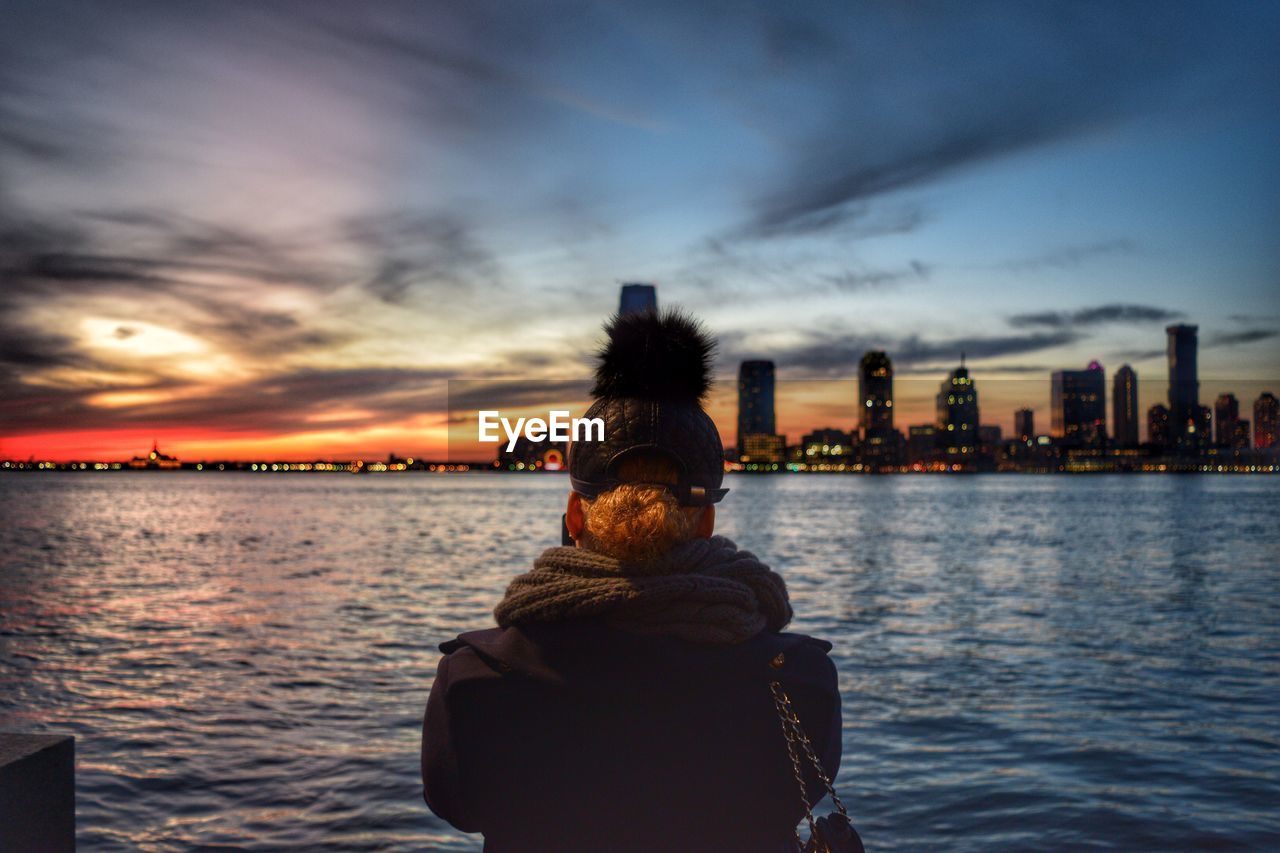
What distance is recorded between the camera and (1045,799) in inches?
425

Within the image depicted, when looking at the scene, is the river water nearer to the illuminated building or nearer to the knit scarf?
the illuminated building

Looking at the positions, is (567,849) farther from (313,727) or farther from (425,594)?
(425,594)

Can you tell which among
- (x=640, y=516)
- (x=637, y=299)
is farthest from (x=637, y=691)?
(x=637, y=299)

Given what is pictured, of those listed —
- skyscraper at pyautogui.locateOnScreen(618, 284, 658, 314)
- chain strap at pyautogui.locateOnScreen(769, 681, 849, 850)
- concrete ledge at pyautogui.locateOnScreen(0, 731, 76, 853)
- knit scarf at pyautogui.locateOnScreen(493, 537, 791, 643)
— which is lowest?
Answer: concrete ledge at pyautogui.locateOnScreen(0, 731, 76, 853)

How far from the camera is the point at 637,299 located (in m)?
2.97

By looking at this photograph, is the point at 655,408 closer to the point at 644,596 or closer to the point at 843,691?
the point at 644,596

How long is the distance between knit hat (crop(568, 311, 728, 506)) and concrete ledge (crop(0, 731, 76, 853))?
75.8 inches

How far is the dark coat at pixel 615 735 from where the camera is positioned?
2309 millimetres

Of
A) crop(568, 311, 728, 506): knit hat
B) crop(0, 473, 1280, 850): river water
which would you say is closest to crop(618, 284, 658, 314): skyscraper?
crop(568, 311, 728, 506): knit hat

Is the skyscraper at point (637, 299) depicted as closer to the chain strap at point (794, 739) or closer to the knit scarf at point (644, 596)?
the knit scarf at point (644, 596)

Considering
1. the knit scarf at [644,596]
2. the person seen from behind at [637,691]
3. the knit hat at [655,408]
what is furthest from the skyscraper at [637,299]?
the knit scarf at [644,596]

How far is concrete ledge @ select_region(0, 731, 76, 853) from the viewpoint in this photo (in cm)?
294

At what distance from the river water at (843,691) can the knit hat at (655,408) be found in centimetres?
801

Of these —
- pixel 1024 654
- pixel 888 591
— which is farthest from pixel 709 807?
pixel 888 591
